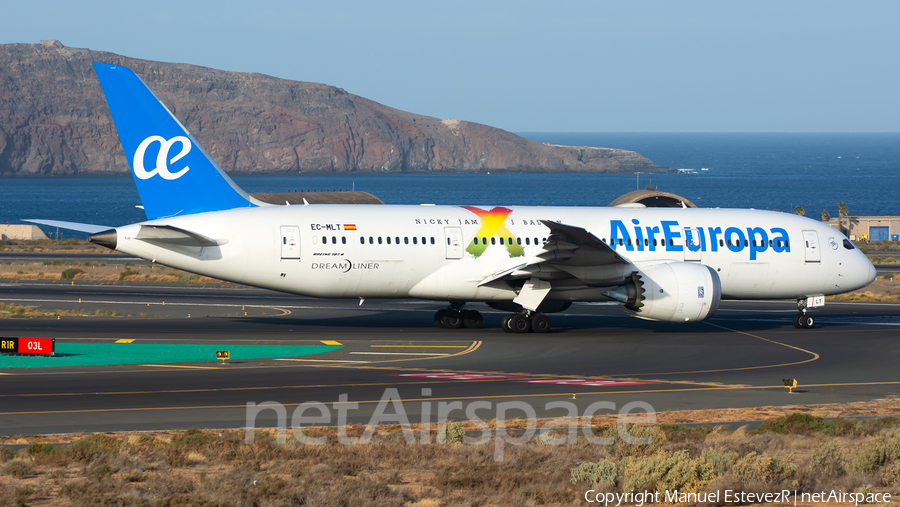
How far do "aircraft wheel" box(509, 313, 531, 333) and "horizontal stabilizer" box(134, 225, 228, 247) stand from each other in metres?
10.2

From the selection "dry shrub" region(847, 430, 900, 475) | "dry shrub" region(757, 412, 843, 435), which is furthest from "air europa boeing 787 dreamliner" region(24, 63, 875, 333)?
"dry shrub" region(847, 430, 900, 475)

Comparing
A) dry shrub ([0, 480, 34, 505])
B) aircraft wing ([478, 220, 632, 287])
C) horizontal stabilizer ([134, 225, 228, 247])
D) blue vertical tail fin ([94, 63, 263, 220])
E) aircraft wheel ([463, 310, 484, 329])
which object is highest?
blue vertical tail fin ([94, 63, 263, 220])

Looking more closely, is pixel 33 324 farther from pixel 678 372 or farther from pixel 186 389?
pixel 678 372

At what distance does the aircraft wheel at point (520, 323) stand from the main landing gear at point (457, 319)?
83.5 inches

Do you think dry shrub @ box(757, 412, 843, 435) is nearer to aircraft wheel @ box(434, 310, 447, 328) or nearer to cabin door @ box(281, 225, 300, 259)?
cabin door @ box(281, 225, 300, 259)

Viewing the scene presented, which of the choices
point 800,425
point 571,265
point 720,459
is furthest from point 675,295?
point 720,459

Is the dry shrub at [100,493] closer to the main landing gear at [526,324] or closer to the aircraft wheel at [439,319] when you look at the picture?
the main landing gear at [526,324]

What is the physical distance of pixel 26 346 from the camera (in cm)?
2598

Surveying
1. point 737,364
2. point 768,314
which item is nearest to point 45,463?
point 737,364

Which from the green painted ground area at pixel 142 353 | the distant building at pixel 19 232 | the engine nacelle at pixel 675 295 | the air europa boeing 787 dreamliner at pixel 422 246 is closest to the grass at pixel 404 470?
the green painted ground area at pixel 142 353

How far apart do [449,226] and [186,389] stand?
13.0m

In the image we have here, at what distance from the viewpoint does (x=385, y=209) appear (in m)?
32.5

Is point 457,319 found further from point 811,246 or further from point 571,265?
point 811,246

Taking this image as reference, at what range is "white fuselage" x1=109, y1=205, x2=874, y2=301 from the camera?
98.5ft
